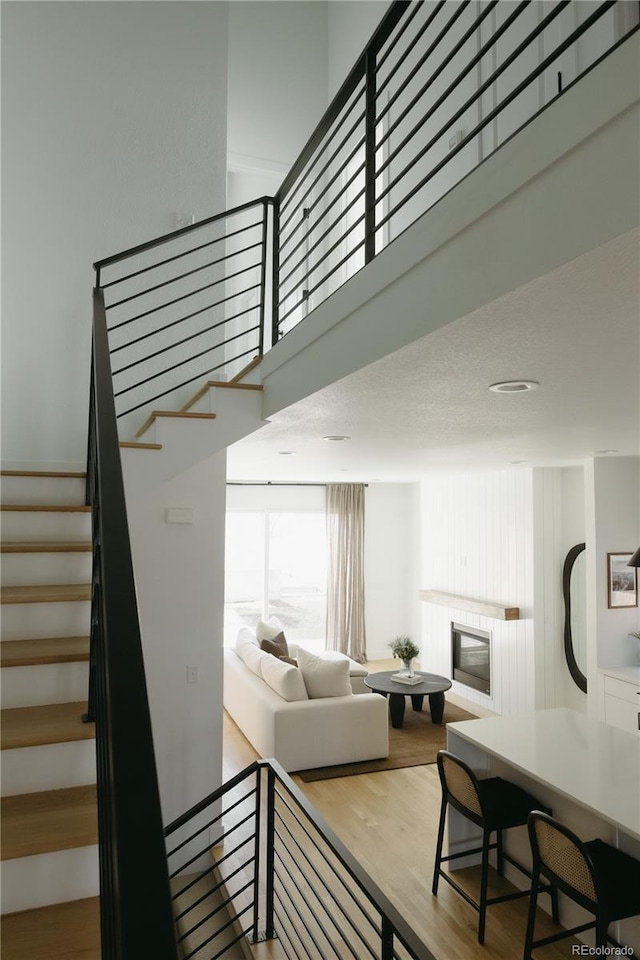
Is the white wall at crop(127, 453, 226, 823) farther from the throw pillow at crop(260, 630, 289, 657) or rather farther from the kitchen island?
the throw pillow at crop(260, 630, 289, 657)

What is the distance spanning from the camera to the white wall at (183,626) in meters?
3.84

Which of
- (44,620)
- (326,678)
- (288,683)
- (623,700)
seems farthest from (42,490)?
(623,700)

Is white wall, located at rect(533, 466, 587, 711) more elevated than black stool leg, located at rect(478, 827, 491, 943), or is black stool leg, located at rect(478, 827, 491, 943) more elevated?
white wall, located at rect(533, 466, 587, 711)

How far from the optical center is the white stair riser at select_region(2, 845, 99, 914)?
1.40m

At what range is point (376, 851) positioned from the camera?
421 centimetres

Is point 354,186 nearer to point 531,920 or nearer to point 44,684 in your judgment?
point 44,684

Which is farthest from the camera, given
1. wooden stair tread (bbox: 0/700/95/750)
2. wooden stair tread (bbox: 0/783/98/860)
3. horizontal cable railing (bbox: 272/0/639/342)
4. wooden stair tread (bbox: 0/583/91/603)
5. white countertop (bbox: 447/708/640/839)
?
white countertop (bbox: 447/708/640/839)

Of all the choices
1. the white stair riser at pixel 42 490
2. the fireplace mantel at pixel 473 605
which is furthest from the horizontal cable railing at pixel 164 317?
the fireplace mantel at pixel 473 605

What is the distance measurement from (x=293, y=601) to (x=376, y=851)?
5.59m

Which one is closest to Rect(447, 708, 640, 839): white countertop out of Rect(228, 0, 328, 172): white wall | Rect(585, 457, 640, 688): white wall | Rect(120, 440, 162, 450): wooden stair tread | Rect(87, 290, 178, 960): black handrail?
Rect(585, 457, 640, 688): white wall

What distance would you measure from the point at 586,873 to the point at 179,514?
2.74 meters

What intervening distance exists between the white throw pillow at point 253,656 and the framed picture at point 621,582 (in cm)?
327

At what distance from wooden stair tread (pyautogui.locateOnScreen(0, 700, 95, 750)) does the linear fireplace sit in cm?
601

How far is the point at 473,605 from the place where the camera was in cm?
726
